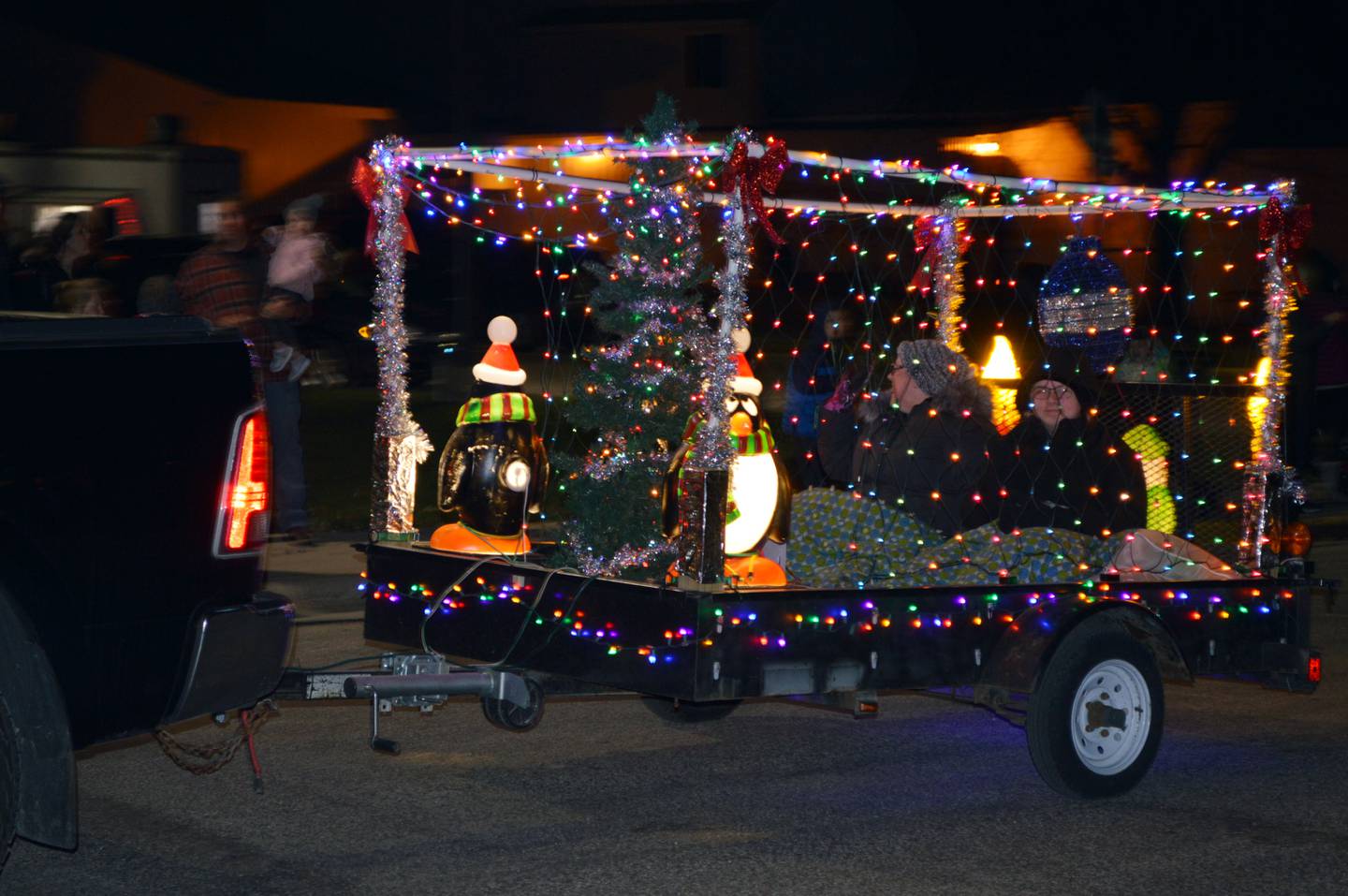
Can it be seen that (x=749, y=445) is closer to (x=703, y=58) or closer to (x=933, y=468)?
(x=933, y=468)

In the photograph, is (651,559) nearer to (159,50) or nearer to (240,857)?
(240,857)

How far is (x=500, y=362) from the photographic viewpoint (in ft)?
24.6

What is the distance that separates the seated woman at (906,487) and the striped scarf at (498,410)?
1237mm

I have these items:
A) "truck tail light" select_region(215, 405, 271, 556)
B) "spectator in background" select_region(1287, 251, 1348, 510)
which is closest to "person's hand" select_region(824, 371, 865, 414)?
"truck tail light" select_region(215, 405, 271, 556)

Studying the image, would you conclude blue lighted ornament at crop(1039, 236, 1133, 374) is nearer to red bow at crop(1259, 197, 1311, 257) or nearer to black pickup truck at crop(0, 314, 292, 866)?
red bow at crop(1259, 197, 1311, 257)

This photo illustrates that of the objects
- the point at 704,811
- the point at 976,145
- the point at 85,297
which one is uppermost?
the point at 976,145

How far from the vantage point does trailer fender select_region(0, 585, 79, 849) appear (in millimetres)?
4277

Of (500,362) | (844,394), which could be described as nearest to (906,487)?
(500,362)

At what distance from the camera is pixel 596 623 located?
5742 mm

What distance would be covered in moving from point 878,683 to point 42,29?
3105 cm

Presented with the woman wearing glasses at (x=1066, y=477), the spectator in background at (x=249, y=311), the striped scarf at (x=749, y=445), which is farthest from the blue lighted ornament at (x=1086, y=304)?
the spectator in background at (x=249, y=311)

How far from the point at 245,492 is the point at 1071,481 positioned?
3.80 meters

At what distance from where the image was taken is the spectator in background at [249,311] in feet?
34.0

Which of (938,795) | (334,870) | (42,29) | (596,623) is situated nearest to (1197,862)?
(938,795)
